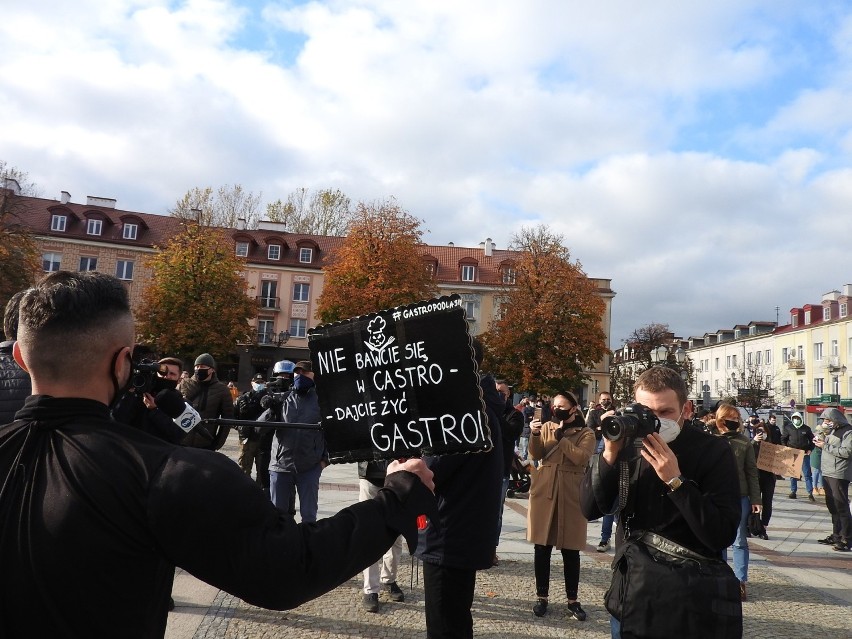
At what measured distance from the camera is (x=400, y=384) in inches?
115

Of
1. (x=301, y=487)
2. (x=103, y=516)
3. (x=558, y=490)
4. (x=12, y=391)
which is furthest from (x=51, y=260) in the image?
(x=103, y=516)

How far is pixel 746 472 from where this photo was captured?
735cm

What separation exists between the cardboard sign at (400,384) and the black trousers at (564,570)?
359 centimetres

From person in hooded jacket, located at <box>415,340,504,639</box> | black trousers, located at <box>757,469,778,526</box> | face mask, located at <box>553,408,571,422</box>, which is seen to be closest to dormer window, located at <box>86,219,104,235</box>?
black trousers, located at <box>757,469,778,526</box>

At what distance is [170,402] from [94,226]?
158ft

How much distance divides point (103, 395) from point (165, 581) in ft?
1.60

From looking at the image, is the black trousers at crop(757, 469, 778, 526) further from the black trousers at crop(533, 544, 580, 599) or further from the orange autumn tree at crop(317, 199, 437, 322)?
the orange autumn tree at crop(317, 199, 437, 322)

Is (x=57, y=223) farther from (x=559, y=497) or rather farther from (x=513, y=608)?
(x=513, y=608)

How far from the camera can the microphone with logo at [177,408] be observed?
4449 millimetres

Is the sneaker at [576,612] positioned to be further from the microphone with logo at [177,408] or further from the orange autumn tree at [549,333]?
the orange autumn tree at [549,333]

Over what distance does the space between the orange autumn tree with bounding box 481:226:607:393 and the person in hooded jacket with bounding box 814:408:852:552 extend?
Result: 2768cm

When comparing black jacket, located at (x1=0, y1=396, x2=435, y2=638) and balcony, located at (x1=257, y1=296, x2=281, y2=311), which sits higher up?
balcony, located at (x1=257, y1=296, x2=281, y2=311)

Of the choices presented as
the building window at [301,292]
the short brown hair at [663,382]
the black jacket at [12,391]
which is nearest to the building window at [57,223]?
the building window at [301,292]

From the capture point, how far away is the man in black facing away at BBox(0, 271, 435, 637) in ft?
4.65
